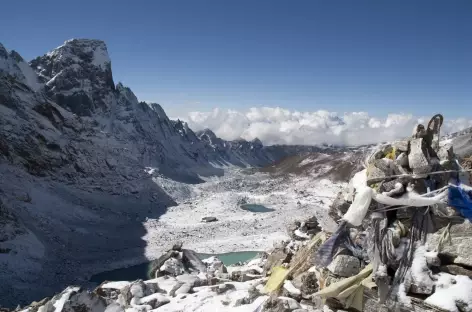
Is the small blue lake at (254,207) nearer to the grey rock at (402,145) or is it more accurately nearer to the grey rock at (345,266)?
the grey rock at (402,145)

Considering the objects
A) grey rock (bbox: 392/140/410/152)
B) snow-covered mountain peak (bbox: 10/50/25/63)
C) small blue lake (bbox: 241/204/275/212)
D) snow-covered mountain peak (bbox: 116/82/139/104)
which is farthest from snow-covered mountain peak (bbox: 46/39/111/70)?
grey rock (bbox: 392/140/410/152)

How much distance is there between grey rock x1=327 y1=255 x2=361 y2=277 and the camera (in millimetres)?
10297

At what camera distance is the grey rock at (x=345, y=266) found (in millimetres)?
10297

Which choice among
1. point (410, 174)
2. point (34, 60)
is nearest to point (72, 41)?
point (34, 60)

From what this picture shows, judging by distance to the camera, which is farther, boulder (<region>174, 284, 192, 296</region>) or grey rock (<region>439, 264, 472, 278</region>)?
boulder (<region>174, 284, 192, 296</region>)

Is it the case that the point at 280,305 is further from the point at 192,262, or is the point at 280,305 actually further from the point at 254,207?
the point at 254,207

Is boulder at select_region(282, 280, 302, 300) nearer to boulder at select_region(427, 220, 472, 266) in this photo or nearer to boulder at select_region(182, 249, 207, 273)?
boulder at select_region(427, 220, 472, 266)

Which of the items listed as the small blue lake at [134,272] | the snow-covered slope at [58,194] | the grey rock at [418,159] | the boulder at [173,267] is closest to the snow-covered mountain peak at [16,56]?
the snow-covered slope at [58,194]

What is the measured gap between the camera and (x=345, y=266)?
34.0 feet

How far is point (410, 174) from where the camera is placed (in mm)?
10062

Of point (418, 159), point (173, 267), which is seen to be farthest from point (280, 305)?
point (173, 267)

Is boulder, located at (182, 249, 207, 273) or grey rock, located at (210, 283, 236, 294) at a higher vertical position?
grey rock, located at (210, 283, 236, 294)

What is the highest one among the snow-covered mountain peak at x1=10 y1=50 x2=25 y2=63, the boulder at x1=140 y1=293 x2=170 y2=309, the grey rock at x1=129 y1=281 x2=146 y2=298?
the snow-covered mountain peak at x1=10 y1=50 x2=25 y2=63

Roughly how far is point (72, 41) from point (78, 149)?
89580 mm
